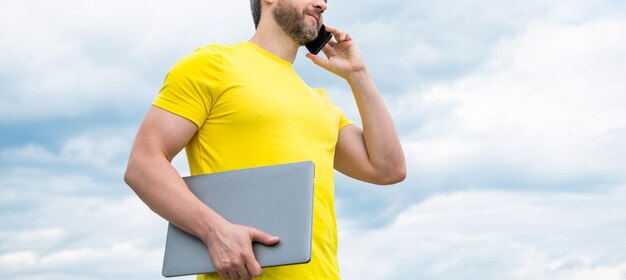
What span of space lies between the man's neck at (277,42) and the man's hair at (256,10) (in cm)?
13

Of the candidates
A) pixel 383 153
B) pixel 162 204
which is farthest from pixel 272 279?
pixel 383 153

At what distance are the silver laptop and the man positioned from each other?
5 centimetres

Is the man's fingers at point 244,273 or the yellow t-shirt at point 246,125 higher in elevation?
the yellow t-shirt at point 246,125

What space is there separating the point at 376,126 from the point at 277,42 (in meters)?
0.61

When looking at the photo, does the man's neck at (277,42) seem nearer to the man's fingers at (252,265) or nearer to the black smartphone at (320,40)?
the black smartphone at (320,40)

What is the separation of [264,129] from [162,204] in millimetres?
469

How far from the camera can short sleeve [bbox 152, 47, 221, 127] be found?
2715 millimetres

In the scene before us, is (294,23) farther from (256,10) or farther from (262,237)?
(262,237)

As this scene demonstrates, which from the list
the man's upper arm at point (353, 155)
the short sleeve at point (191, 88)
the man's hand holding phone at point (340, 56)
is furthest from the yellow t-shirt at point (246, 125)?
the man's hand holding phone at point (340, 56)

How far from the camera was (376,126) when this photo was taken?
3436 millimetres

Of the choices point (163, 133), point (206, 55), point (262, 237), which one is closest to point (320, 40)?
point (206, 55)

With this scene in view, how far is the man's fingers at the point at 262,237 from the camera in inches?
95.2

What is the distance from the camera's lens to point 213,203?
2600 mm

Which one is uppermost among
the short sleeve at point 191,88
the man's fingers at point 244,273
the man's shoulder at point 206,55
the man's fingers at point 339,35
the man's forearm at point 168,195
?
the man's fingers at point 339,35
